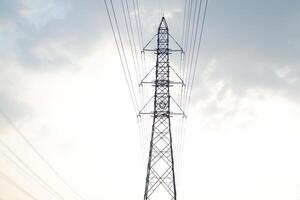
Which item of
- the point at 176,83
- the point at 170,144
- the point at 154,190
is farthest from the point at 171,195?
the point at 176,83

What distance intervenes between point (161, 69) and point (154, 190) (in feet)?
35.2

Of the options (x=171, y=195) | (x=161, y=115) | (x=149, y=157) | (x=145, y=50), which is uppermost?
(x=145, y=50)

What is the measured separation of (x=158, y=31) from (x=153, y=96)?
6.97 m

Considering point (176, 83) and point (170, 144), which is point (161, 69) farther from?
point (170, 144)

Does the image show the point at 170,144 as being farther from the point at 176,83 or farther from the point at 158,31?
the point at 158,31

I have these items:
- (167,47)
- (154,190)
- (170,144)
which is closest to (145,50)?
(167,47)

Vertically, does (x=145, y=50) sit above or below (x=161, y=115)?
above

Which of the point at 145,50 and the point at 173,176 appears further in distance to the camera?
the point at 145,50

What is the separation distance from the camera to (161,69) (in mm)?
44375

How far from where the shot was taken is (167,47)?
150ft

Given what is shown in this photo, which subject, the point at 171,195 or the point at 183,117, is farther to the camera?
the point at 183,117

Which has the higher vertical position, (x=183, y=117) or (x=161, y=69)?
(x=161, y=69)

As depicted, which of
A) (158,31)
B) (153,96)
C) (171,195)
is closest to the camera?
(171,195)

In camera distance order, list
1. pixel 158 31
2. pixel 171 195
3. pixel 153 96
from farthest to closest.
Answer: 1. pixel 158 31
2. pixel 153 96
3. pixel 171 195
